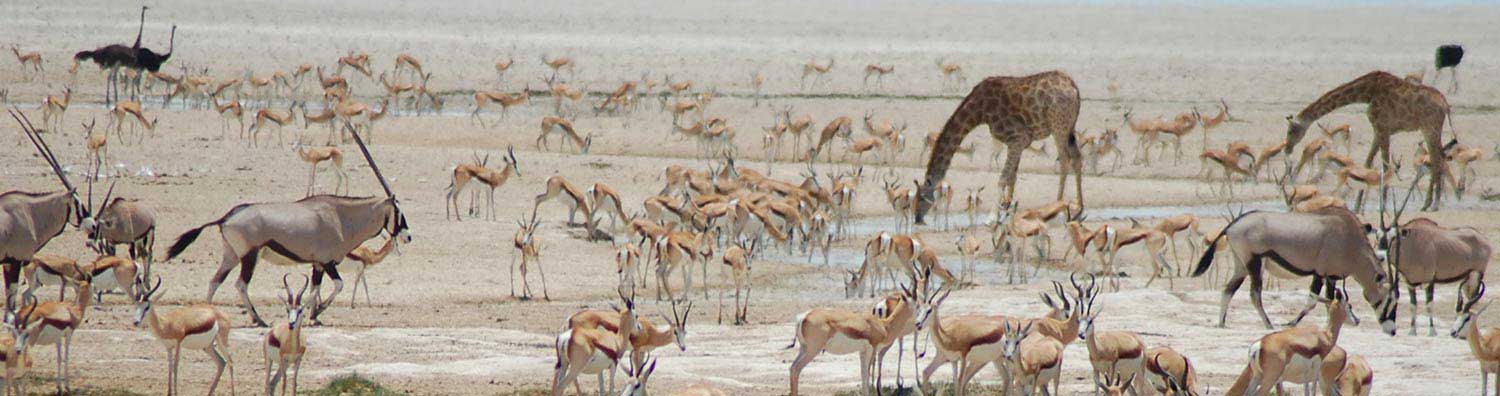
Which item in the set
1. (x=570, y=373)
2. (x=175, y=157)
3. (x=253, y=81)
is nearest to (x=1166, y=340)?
(x=570, y=373)

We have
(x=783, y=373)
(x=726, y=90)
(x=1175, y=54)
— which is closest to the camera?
(x=783, y=373)

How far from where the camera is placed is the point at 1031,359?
33.2ft

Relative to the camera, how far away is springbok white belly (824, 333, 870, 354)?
10781 mm

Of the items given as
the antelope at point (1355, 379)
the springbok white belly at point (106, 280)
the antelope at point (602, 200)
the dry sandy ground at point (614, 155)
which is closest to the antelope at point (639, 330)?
the dry sandy ground at point (614, 155)

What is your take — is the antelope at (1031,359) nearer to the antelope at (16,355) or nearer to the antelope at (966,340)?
the antelope at (966,340)

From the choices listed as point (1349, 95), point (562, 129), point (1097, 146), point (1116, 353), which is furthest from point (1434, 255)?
point (562, 129)

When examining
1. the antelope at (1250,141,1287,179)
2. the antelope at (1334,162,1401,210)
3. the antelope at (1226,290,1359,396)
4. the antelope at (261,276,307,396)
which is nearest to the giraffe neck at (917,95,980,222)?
the antelope at (1250,141,1287,179)

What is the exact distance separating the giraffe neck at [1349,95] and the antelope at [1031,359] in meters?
17.3

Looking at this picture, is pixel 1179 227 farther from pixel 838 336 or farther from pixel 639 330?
pixel 639 330

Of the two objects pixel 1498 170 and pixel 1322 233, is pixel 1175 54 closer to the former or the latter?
pixel 1498 170

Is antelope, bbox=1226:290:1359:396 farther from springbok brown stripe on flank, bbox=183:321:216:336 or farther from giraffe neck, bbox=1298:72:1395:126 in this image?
giraffe neck, bbox=1298:72:1395:126

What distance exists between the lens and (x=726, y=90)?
130ft

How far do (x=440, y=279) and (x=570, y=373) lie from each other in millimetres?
6608

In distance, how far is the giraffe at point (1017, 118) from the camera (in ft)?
77.6
